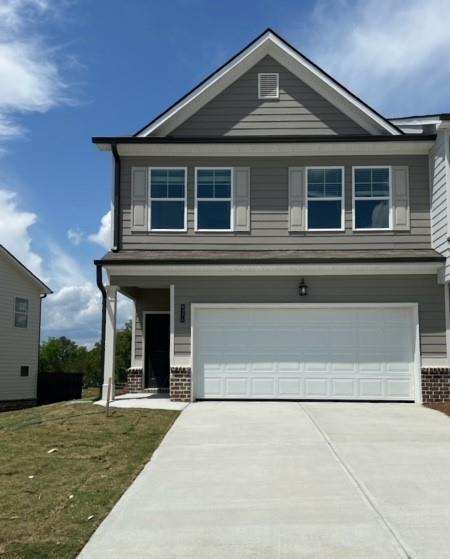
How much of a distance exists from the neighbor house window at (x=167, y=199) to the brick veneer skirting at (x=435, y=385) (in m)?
6.52

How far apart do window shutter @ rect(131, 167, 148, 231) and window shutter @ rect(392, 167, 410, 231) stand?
590 cm

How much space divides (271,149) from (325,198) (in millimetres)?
1735

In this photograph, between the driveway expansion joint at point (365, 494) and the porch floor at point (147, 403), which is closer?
the driveway expansion joint at point (365, 494)

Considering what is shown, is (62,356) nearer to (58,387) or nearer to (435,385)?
(58,387)

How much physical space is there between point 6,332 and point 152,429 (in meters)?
15.7

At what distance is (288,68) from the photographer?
52.5 feet

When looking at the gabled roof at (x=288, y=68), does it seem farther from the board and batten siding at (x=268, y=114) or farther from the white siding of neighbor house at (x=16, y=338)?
the white siding of neighbor house at (x=16, y=338)

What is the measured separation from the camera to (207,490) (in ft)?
22.8

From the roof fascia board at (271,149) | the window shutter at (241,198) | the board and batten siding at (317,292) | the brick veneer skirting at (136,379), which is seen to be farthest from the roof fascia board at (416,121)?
the brick veneer skirting at (136,379)

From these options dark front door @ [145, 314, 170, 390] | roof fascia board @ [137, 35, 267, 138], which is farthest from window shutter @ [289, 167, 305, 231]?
dark front door @ [145, 314, 170, 390]

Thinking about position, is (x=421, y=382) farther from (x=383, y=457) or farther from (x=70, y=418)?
(x=70, y=418)

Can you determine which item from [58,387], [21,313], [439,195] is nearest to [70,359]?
[58,387]

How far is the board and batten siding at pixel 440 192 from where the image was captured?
14.0 metres

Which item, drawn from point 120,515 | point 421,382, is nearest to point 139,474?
point 120,515
